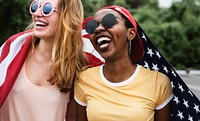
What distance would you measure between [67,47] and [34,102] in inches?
17.1

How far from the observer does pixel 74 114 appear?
3.21 meters

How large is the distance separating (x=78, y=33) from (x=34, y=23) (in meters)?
0.31

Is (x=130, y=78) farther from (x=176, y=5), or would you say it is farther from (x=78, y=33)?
(x=176, y=5)

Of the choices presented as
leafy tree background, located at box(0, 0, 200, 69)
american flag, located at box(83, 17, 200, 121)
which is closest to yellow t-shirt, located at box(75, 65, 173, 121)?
american flag, located at box(83, 17, 200, 121)

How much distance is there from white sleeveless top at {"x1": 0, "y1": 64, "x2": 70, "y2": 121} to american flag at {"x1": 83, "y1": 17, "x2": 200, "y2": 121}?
631 mm

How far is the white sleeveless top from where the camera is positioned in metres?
3.17

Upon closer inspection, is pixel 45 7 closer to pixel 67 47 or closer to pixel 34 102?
pixel 67 47

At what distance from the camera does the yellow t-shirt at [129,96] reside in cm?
274

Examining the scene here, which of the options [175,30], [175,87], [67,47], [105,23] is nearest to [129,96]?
[175,87]

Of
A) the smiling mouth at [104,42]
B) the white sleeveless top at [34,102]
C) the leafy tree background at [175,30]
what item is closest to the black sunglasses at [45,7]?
the white sleeveless top at [34,102]

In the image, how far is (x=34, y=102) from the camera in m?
3.17

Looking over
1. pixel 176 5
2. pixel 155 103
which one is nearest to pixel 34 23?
pixel 155 103

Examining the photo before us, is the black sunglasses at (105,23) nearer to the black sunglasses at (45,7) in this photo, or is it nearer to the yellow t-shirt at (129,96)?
the yellow t-shirt at (129,96)

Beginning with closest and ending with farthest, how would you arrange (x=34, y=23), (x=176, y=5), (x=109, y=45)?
(x=109, y=45) < (x=34, y=23) < (x=176, y=5)
